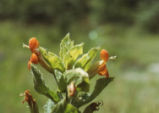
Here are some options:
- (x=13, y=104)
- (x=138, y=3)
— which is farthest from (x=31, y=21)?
(x=13, y=104)

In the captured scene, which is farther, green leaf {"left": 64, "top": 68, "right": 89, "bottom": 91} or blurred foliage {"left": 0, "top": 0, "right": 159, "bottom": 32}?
blurred foliage {"left": 0, "top": 0, "right": 159, "bottom": 32}

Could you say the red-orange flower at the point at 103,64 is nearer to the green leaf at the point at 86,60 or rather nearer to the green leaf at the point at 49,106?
the green leaf at the point at 86,60

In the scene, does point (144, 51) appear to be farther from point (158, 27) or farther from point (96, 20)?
point (96, 20)

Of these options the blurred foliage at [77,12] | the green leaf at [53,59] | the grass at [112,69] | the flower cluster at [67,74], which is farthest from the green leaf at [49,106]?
the blurred foliage at [77,12]

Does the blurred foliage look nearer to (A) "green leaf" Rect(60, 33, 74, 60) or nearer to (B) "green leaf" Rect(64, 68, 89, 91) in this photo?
(A) "green leaf" Rect(60, 33, 74, 60)

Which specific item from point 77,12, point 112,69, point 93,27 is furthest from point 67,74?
point 93,27

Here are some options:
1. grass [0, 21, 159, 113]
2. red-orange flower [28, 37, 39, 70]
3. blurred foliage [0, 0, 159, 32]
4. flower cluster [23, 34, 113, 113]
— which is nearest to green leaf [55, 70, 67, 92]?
flower cluster [23, 34, 113, 113]
